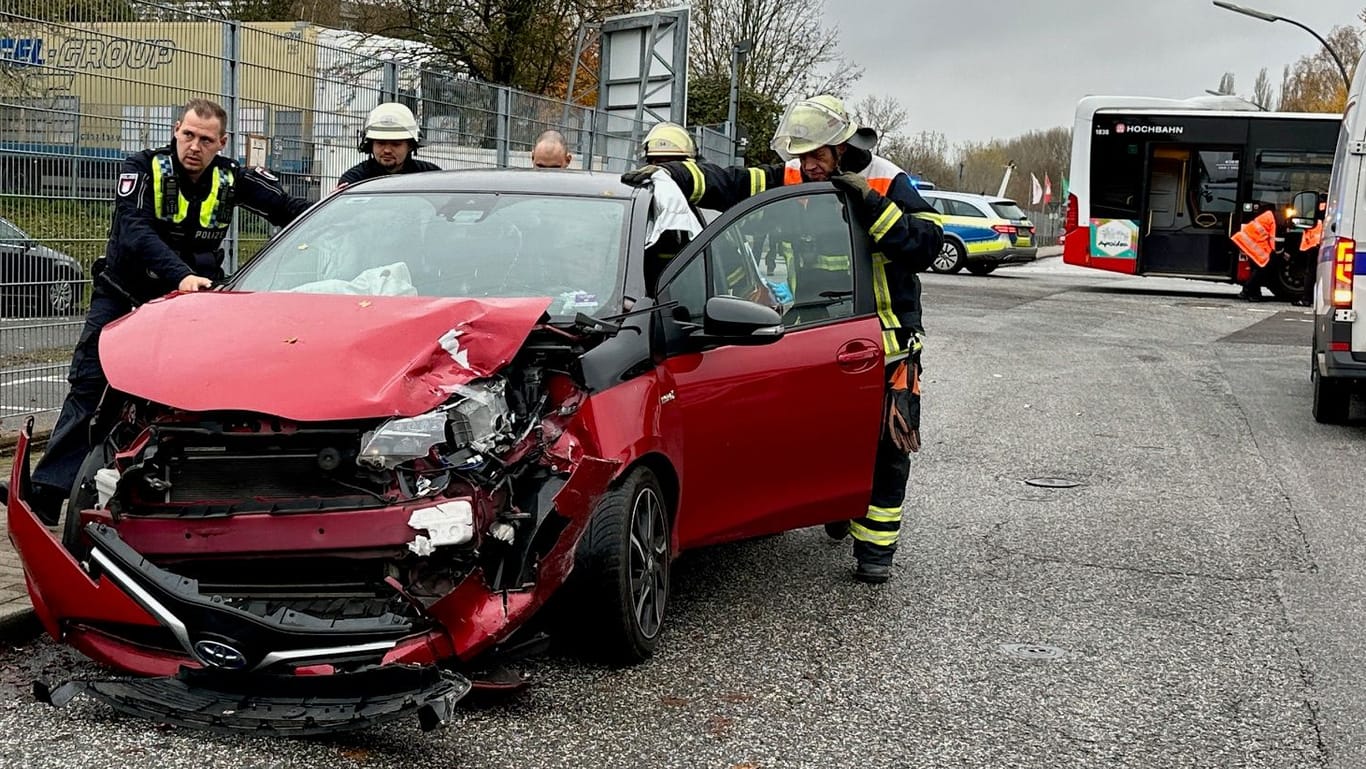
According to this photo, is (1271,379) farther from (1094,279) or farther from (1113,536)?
(1094,279)

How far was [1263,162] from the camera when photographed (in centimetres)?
2538

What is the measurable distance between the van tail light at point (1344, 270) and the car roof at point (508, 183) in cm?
665

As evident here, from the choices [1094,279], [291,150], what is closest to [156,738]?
[291,150]

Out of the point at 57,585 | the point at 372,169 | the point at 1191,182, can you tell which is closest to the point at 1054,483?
the point at 372,169

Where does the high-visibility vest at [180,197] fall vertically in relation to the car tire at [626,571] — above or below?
above

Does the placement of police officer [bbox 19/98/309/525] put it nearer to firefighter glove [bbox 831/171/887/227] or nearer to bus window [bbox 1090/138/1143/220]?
firefighter glove [bbox 831/171/887/227]

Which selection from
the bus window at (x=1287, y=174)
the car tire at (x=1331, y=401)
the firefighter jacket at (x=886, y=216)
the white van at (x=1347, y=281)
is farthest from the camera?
the bus window at (x=1287, y=174)

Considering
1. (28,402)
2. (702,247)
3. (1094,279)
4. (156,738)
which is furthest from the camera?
(1094,279)

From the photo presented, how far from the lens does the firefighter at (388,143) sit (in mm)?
7457

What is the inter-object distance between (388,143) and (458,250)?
2480mm

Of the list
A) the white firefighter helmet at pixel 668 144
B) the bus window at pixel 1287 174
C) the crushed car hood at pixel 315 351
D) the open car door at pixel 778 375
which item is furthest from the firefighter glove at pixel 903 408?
the bus window at pixel 1287 174

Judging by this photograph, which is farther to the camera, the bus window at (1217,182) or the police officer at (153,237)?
the bus window at (1217,182)

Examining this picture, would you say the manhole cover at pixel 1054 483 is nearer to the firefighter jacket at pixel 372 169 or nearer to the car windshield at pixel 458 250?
the firefighter jacket at pixel 372 169

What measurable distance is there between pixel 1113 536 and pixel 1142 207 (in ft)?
65.6
